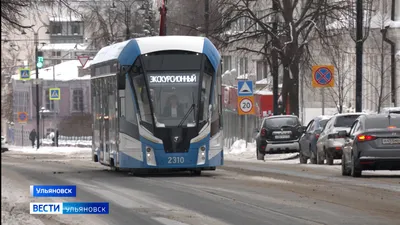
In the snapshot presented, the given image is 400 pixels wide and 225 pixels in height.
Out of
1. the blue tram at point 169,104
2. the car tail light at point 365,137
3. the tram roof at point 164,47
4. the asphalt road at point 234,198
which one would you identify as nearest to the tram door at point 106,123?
the asphalt road at point 234,198

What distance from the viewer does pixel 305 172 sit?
28688 millimetres

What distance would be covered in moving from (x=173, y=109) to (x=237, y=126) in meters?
39.0

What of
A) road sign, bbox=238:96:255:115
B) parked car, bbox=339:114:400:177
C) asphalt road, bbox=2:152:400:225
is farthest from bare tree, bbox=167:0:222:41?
parked car, bbox=339:114:400:177

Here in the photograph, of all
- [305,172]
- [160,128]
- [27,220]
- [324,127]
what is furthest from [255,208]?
[324,127]

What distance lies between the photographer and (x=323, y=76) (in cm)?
3894

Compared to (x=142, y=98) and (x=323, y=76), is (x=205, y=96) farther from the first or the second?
(x=323, y=76)

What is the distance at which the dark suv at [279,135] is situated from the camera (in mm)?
42844

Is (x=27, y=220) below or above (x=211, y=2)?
below

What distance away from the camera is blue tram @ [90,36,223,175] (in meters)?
25.3

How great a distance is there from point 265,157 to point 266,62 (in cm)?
494

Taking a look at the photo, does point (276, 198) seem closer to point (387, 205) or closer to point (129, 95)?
point (387, 205)

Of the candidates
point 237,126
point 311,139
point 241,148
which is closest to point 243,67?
point 237,126

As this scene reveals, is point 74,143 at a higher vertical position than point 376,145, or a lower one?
lower

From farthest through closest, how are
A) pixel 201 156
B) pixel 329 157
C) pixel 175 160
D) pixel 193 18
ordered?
pixel 193 18, pixel 329 157, pixel 201 156, pixel 175 160
